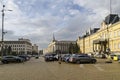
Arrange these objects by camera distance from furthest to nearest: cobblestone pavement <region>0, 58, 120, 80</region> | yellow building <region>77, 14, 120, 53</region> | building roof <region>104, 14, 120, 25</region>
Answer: building roof <region>104, 14, 120, 25</region>
yellow building <region>77, 14, 120, 53</region>
cobblestone pavement <region>0, 58, 120, 80</region>

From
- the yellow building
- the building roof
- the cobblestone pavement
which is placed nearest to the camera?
the cobblestone pavement

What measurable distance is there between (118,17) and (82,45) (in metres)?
59.5

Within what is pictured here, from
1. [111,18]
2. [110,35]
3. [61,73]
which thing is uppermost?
[111,18]

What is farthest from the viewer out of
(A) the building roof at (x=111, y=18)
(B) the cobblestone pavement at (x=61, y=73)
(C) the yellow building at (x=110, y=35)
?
(A) the building roof at (x=111, y=18)

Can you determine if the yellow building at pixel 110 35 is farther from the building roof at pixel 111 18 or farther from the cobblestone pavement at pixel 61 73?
the cobblestone pavement at pixel 61 73

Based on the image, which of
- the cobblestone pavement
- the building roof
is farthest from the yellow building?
the cobblestone pavement

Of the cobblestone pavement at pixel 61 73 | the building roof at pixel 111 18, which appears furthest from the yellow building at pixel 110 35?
the cobblestone pavement at pixel 61 73

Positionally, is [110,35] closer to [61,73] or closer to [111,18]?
[111,18]

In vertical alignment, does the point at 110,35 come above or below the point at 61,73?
above

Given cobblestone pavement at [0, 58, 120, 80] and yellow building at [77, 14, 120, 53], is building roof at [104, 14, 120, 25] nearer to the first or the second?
yellow building at [77, 14, 120, 53]

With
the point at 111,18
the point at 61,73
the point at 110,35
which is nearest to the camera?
the point at 61,73

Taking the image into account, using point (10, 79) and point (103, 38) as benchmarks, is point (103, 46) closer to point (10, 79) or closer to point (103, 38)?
point (103, 38)

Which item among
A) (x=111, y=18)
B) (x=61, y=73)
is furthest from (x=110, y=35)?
(x=61, y=73)

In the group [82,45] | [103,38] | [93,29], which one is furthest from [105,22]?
[82,45]
